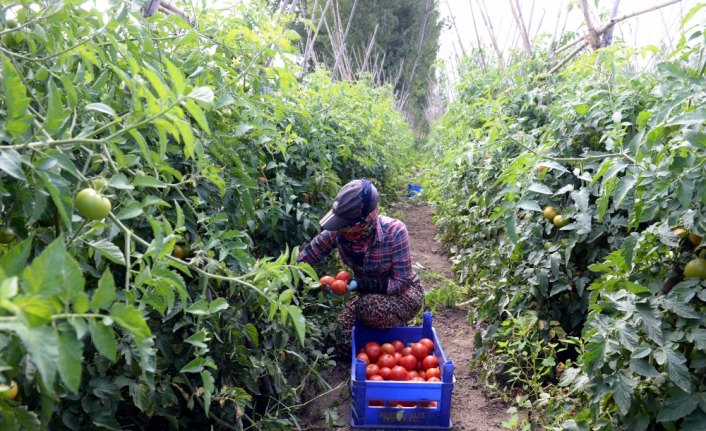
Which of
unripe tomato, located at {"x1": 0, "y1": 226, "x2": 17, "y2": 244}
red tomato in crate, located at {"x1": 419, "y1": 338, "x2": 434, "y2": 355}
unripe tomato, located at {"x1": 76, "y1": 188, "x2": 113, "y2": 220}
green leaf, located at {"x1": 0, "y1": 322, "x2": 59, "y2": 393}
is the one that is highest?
unripe tomato, located at {"x1": 76, "y1": 188, "x2": 113, "y2": 220}

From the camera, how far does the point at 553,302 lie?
256 centimetres

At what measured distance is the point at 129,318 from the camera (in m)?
0.77

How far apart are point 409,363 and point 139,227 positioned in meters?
1.59

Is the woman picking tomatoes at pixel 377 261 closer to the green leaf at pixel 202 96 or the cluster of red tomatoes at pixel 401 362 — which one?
the cluster of red tomatoes at pixel 401 362

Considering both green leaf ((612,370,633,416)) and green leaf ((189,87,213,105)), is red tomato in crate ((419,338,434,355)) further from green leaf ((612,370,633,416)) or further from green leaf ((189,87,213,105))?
green leaf ((189,87,213,105))

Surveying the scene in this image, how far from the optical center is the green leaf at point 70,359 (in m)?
0.64

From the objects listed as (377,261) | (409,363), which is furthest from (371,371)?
(377,261)

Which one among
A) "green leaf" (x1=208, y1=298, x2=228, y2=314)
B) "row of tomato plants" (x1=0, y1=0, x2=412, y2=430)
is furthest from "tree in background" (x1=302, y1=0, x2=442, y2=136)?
"green leaf" (x1=208, y1=298, x2=228, y2=314)

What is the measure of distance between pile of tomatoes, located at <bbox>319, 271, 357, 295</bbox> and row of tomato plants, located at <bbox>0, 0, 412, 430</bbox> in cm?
17

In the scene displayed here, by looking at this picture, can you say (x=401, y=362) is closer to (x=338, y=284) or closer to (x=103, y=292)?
(x=338, y=284)

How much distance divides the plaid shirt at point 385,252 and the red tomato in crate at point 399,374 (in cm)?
47

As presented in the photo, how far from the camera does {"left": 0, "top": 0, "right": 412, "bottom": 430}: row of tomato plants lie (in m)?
0.77

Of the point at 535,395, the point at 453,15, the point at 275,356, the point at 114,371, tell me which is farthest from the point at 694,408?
the point at 453,15

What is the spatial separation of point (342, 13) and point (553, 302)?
62.3ft
